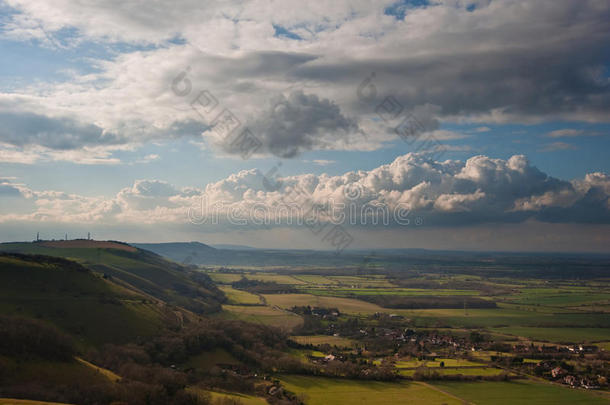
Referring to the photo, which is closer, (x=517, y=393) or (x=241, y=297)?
(x=517, y=393)

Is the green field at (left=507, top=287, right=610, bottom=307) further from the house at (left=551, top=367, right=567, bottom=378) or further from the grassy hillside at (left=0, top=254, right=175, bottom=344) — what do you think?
the grassy hillside at (left=0, top=254, right=175, bottom=344)

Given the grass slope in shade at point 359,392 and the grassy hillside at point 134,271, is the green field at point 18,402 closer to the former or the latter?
the grass slope in shade at point 359,392

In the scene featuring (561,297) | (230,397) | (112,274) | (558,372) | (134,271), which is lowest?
(561,297)

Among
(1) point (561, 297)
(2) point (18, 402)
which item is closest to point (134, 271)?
(2) point (18, 402)

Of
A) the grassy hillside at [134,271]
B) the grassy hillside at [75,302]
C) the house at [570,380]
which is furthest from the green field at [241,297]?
the house at [570,380]

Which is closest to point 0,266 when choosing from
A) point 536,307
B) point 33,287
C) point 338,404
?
point 33,287

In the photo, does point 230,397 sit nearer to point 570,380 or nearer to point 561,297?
point 570,380
